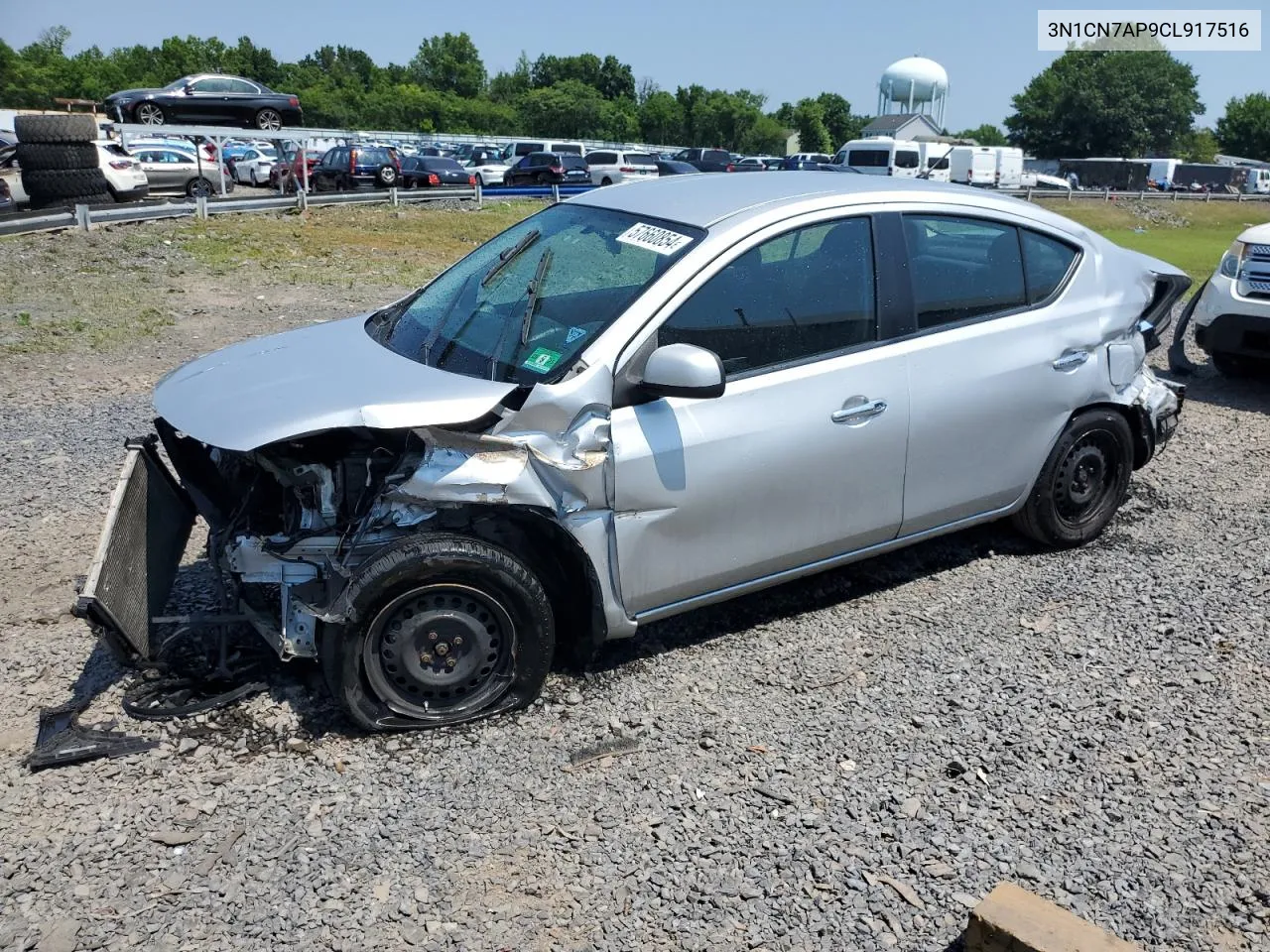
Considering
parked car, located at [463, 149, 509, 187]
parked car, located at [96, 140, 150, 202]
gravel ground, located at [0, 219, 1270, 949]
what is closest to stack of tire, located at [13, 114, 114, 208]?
parked car, located at [96, 140, 150, 202]

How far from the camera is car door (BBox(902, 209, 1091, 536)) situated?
4340mm

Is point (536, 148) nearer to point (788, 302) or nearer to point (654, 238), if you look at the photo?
point (654, 238)

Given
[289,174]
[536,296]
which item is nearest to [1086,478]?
[536,296]

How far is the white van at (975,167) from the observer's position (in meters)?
46.5

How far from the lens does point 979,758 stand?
353 cm

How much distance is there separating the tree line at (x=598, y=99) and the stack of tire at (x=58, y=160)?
188ft

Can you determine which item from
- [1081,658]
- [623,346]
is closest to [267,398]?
[623,346]

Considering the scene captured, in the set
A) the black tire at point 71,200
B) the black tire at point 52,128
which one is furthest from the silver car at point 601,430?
the black tire at point 52,128

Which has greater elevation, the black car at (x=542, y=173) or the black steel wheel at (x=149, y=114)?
the black steel wheel at (x=149, y=114)

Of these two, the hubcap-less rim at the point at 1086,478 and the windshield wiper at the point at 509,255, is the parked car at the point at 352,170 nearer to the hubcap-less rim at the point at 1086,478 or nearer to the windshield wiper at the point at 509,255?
the windshield wiper at the point at 509,255

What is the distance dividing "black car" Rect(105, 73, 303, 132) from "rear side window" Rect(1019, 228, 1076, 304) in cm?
3108

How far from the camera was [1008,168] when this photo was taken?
4928 centimetres

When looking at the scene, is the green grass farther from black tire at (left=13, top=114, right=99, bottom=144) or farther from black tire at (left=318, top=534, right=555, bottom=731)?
black tire at (left=13, top=114, right=99, bottom=144)

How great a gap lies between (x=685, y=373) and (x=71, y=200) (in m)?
18.7
